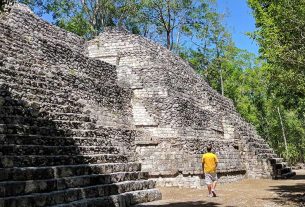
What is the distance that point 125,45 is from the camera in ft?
54.5

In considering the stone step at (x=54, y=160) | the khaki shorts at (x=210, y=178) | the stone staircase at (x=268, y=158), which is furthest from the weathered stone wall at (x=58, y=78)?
the stone staircase at (x=268, y=158)

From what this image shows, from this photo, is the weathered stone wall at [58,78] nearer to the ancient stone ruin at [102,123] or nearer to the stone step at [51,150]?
the ancient stone ruin at [102,123]

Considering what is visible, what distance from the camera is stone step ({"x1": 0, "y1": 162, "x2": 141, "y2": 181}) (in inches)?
201

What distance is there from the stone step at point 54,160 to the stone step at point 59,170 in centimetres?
20

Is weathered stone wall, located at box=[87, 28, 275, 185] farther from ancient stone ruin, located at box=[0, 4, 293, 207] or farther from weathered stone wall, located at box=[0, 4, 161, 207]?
weathered stone wall, located at box=[0, 4, 161, 207]

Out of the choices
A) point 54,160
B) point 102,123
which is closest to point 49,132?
point 54,160

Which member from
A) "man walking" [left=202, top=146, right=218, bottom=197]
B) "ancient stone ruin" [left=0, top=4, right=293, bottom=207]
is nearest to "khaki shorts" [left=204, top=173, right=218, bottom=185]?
"man walking" [left=202, top=146, right=218, bottom=197]

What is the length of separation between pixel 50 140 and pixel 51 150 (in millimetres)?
338

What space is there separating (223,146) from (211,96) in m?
4.89

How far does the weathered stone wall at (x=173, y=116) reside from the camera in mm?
11570

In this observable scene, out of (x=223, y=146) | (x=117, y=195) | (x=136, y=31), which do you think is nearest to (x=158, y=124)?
(x=223, y=146)

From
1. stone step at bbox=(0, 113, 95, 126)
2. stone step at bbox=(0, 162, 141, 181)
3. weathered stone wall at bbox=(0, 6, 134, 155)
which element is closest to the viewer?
stone step at bbox=(0, 162, 141, 181)

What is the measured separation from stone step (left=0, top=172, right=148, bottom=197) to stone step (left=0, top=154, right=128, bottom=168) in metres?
0.43

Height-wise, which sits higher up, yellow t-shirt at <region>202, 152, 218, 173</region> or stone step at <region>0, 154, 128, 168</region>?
stone step at <region>0, 154, 128, 168</region>
